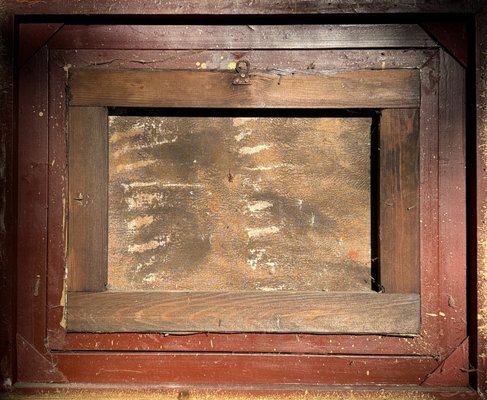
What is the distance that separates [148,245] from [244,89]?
0.50m

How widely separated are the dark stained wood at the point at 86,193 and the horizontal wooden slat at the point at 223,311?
0.08 metres

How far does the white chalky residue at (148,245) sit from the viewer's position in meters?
1.31

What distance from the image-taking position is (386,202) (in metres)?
1.26

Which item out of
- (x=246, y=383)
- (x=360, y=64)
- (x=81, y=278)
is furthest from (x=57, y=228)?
(x=360, y=64)

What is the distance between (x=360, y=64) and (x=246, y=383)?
2.96 ft

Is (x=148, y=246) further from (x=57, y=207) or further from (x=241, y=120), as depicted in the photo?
(x=241, y=120)

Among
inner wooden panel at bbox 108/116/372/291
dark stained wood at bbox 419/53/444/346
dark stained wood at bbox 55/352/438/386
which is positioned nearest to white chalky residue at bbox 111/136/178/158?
inner wooden panel at bbox 108/116/372/291

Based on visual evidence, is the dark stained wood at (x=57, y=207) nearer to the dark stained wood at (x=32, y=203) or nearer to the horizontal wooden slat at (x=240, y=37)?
the dark stained wood at (x=32, y=203)

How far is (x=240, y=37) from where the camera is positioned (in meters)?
1.27

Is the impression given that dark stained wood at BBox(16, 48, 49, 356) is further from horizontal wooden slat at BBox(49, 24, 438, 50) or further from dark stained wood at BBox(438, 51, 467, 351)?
dark stained wood at BBox(438, 51, 467, 351)

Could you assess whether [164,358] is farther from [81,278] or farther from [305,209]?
[305,209]

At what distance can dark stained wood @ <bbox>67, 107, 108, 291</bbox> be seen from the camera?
4.18ft

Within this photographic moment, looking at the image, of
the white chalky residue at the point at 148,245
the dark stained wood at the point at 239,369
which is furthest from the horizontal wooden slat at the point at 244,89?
the dark stained wood at the point at 239,369

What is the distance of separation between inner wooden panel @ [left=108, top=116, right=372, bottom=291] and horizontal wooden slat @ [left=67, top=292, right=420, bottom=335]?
0.15 ft
